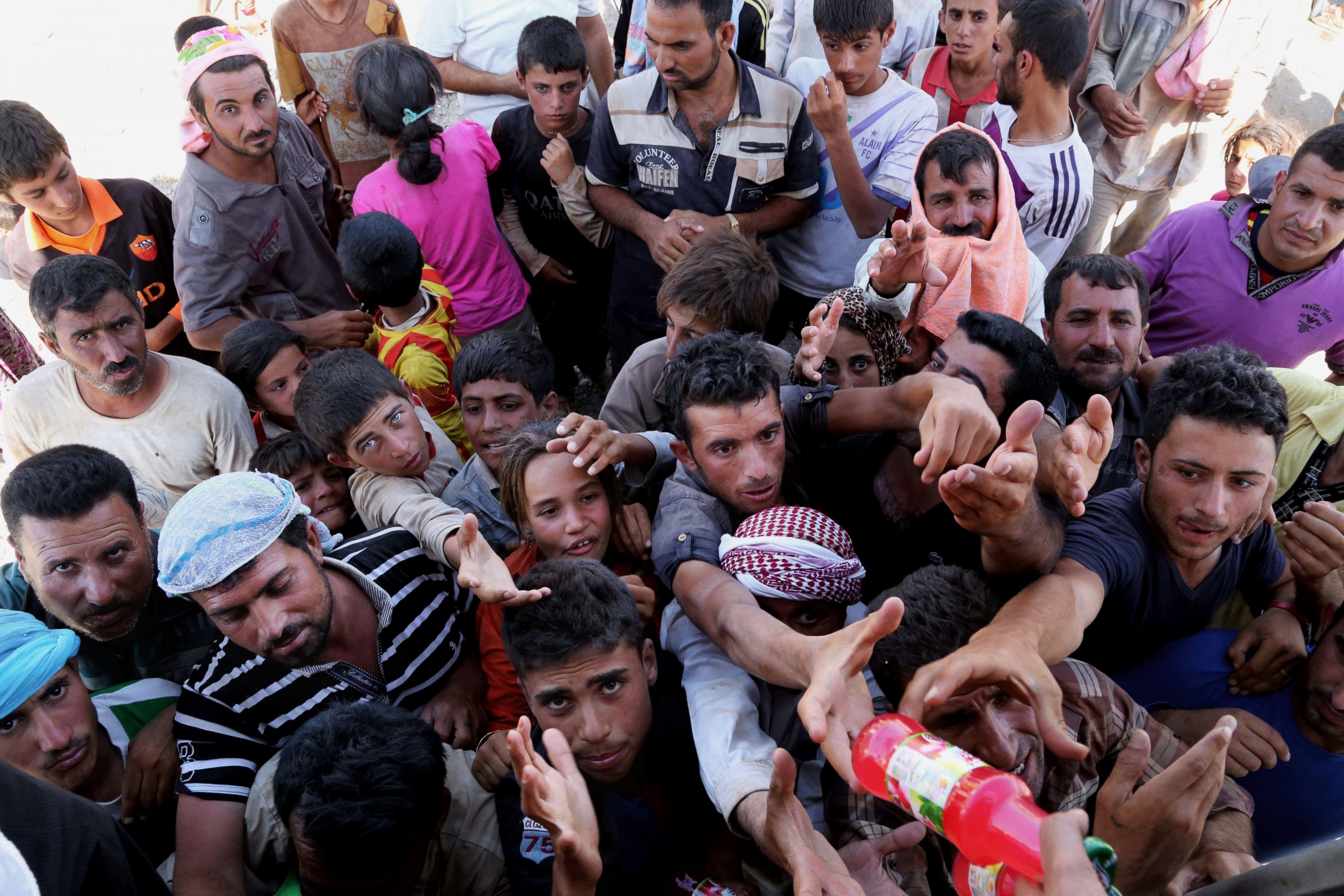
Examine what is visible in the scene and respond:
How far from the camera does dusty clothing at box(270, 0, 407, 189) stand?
496cm

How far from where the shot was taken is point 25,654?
2279 mm

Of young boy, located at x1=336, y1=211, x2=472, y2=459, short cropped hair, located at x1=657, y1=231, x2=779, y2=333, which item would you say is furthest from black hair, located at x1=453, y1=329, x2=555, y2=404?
short cropped hair, located at x1=657, y1=231, x2=779, y2=333

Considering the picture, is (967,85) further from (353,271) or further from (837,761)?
(837,761)

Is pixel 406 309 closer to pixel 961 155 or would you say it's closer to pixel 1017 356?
pixel 961 155

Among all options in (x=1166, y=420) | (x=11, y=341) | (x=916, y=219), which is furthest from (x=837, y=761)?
(x=11, y=341)

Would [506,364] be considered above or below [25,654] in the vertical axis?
above

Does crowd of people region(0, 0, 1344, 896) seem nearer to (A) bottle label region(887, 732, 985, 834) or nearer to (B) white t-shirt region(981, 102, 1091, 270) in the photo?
(B) white t-shirt region(981, 102, 1091, 270)

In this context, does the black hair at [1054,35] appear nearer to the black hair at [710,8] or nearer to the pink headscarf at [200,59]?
the black hair at [710,8]

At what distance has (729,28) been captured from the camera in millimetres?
3820

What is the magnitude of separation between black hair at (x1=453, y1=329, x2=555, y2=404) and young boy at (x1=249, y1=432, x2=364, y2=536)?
58 centimetres

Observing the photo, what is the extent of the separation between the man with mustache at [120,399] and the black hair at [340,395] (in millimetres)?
430

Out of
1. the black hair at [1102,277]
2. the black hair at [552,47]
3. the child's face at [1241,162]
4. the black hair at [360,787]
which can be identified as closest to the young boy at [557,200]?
the black hair at [552,47]

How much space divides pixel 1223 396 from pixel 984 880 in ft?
5.00

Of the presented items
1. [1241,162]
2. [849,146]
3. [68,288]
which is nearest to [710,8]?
[849,146]
